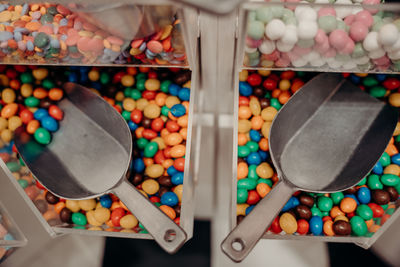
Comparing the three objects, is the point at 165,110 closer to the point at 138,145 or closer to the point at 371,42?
the point at 138,145

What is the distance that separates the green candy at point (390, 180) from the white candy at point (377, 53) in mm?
403

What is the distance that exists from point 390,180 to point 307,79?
424 mm

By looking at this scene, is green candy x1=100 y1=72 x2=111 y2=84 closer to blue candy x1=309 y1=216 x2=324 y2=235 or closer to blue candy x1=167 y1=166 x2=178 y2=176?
blue candy x1=167 y1=166 x2=178 y2=176

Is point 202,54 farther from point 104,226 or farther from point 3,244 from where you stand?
point 3,244

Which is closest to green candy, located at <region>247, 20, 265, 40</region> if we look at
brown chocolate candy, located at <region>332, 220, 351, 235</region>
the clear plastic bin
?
brown chocolate candy, located at <region>332, 220, 351, 235</region>

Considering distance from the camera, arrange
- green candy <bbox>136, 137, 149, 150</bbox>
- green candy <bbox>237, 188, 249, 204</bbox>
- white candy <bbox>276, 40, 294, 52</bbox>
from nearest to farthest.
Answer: white candy <bbox>276, 40, 294, 52</bbox>
green candy <bbox>237, 188, 249, 204</bbox>
green candy <bbox>136, 137, 149, 150</bbox>

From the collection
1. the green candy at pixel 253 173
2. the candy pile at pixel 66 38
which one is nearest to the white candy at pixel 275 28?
the candy pile at pixel 66 38

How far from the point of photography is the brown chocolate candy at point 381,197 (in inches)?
34.8

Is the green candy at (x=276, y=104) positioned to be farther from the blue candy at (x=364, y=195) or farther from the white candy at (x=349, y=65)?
the blue candy at (x=364, y=195)

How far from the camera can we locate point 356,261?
1185mm

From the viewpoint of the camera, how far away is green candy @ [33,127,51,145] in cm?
95

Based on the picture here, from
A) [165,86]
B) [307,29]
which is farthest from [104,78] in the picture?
[307,29]

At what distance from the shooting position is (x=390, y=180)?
90cm

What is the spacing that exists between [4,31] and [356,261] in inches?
58.7
